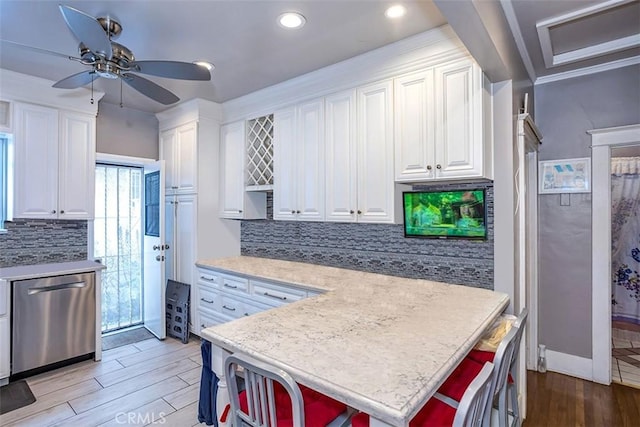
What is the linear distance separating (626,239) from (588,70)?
2.74 m

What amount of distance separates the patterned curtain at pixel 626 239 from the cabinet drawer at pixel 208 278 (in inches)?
186

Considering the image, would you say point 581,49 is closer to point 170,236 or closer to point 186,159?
point 186,159

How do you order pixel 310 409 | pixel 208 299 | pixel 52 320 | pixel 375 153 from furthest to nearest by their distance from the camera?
pixel 208 299
pixel 52 320
pixel 375 153
pixel 310 409

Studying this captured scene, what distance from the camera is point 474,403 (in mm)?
1015

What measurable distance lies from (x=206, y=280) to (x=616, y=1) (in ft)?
12.7

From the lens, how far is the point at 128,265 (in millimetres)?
4477

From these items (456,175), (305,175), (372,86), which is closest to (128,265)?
(305,175)

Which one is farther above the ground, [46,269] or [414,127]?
[414,127]

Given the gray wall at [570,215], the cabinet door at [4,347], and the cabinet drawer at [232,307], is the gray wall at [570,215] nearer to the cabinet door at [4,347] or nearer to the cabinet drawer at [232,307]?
the cabinet drawer at [232,307]

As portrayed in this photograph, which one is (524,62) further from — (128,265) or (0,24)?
(128,265)

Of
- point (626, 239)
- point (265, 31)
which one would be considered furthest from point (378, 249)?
point (626, 239)

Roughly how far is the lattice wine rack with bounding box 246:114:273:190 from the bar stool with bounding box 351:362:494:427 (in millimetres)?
2590

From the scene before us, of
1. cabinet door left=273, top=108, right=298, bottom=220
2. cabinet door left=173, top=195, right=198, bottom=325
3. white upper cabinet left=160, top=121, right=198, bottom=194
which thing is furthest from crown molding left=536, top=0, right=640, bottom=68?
cabinet door left=173, top=195, right=198, bottom=325

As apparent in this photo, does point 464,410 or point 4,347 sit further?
point 4,347
